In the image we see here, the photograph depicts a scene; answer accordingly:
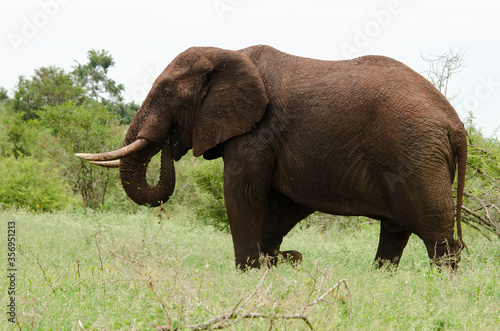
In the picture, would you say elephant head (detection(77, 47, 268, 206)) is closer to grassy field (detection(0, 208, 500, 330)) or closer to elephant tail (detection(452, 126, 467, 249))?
grassy field (detection(0, 208, 500, 330))

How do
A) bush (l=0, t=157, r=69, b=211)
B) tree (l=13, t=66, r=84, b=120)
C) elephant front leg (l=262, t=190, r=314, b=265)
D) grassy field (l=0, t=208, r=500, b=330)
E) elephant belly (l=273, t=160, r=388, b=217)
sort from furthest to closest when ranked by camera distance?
tree (l=13, t=66, r=84, b=120) < bush (l=0, t=157, r=69, b=211) < elephant front leg (l=262, t=190, r=314, b=265) < elephant belly (l=273, t=160, r=388, b=217) < grassy field (l=0, t=208, r=500, b=330)

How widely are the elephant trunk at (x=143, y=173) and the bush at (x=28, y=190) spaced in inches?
376

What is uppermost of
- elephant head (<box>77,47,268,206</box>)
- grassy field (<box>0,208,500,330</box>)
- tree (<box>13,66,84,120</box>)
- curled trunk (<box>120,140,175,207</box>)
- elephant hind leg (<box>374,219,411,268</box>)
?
tree (<box>13,66,84,120</box>)

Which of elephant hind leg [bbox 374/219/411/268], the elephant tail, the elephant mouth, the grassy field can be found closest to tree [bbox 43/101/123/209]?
the grassy field

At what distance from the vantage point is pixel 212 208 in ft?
46.1

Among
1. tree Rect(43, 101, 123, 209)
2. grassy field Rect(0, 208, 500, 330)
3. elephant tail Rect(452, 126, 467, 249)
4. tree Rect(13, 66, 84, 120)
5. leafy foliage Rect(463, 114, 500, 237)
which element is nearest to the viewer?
grassy field Rect(0, 208, 500, 330)

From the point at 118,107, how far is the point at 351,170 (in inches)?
1335

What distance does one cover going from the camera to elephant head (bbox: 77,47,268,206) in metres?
6.97

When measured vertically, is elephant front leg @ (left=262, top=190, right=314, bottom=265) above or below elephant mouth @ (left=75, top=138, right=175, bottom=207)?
below

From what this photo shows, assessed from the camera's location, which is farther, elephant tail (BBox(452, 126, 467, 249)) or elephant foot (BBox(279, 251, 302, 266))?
elephant foot (BBox(279, 251, 302, 266))

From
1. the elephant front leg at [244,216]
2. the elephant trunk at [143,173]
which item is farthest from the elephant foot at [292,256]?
the elephant trunk at [143,173]

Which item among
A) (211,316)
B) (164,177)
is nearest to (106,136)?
(164,177)

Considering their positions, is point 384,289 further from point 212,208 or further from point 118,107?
point 118,107

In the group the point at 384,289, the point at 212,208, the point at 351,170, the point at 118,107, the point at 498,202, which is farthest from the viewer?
the point at 118,107
